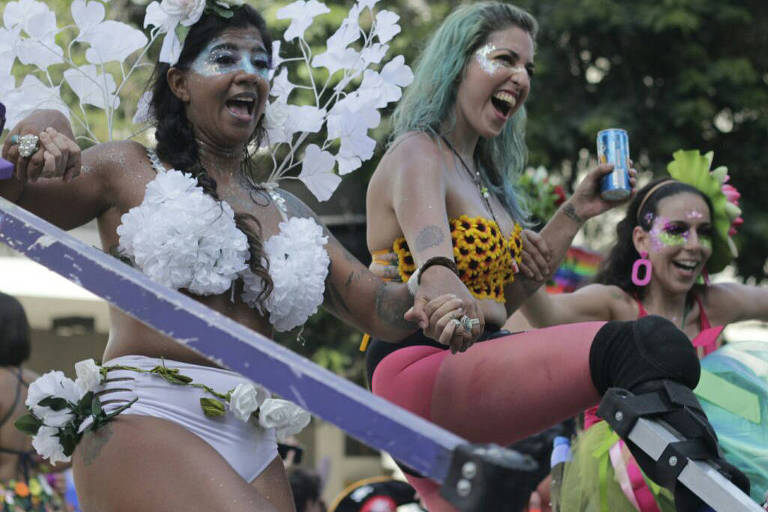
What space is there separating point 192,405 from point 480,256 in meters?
0.98

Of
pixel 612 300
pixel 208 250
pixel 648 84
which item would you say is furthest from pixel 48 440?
pixel 648 84

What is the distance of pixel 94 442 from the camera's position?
113 inches

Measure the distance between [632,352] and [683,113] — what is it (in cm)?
738

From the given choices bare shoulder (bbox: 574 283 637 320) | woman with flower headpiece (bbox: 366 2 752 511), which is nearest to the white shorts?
woman with flower headpiece (bbox: 366 2 752 511)

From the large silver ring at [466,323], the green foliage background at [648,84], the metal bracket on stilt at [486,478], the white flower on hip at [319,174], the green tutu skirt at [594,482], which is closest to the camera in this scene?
the metal bracket on stilt at [486,478]

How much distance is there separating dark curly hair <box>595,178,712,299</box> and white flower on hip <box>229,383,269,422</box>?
8.18 ft

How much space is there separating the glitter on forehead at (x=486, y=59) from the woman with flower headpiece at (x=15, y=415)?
2778 millimetres

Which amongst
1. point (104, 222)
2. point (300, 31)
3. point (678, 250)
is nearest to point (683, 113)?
point (678, 250)

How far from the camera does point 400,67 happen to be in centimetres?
362

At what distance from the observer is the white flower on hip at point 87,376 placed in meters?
2.96

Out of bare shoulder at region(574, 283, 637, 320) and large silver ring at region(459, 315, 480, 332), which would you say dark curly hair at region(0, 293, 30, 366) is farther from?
large silver ring at region(459, 315, 480, 332)

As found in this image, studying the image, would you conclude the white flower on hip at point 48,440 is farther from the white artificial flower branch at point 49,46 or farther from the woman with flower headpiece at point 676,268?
the woman with flower headpiece at point 676,268

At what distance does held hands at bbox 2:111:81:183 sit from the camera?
2725 mm

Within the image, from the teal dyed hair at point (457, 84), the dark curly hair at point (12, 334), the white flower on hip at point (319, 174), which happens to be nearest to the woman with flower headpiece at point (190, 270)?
the white flower on hip at point (319, 174)
